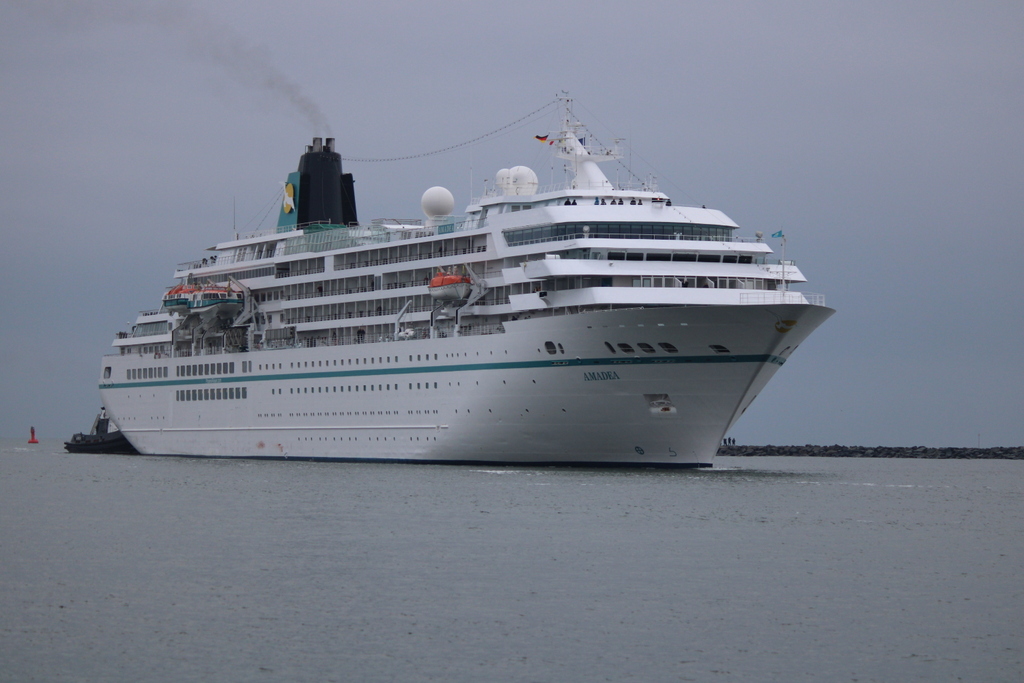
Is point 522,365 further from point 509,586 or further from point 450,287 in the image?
point 509,586

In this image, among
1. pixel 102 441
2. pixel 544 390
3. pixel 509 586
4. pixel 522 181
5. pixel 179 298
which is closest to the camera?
pixel 509 586

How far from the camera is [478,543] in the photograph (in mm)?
27094

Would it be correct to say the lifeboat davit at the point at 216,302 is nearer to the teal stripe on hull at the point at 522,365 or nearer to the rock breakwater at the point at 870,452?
the teal stripe on hull at the point at 522,365

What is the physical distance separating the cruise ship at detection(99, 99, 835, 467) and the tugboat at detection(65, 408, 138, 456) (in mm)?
12893

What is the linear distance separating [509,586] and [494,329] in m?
23.2

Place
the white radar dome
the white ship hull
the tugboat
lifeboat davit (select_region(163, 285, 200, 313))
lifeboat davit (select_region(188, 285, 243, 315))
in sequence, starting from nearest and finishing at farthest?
the white ship hull, the white radar dome, lifeboat davit (select_region(188, 285, 243, 315)), lifeboat davit (select_region(163, 285, 200, 313)), the tugboat

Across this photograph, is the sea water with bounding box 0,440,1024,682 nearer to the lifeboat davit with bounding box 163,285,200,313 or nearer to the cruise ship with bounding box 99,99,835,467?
the cruise ship with bounding box 99,99,835,467

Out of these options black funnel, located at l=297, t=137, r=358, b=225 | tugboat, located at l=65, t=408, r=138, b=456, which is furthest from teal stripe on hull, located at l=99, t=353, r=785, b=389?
tugboat, located at l=65, t=408, r=138, b=456

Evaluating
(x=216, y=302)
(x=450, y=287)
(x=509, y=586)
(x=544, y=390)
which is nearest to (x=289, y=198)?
(x=216, y=302)

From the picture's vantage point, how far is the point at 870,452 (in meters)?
99.2

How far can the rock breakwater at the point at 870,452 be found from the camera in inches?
3836

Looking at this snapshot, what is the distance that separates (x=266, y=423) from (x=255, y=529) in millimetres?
26004

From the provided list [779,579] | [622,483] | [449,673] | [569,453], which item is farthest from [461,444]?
[449,673]

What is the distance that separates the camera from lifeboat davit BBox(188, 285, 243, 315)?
57906mm
